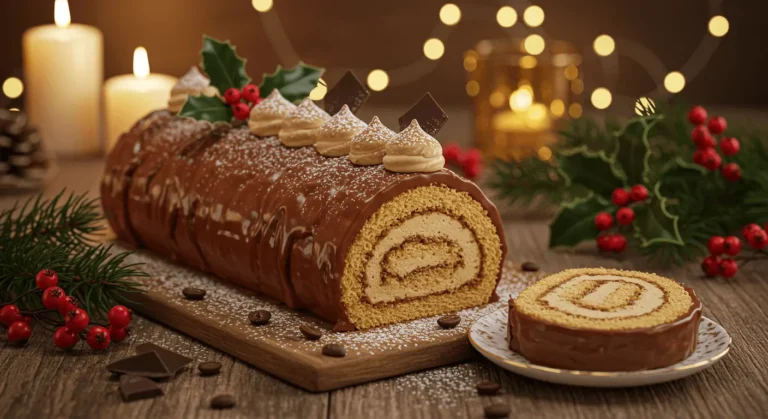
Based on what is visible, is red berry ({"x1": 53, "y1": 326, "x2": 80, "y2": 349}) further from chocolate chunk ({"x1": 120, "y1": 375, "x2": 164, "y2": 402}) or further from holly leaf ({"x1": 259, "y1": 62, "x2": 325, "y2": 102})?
holly leaf ({"x1": 259, "y1": 62, "x2": 325, "y2": 102})

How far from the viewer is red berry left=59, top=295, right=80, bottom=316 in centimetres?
244

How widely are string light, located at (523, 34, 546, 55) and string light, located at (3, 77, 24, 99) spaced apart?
2478 millimetres

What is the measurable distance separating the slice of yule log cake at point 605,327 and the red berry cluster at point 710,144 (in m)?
0.90

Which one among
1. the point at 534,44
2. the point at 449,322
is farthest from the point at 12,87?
the point at 449,322

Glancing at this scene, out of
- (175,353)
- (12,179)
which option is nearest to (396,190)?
(175,353)

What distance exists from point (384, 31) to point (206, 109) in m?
2.25

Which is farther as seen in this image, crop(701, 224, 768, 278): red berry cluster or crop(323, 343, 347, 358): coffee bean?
crop(701, 224, 768, 278): red berry cluster

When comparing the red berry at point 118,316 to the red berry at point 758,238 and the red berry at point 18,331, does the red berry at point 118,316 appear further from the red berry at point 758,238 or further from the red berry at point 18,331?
the red berry at point 758,238

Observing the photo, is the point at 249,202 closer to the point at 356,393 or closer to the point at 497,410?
the point at 356,393

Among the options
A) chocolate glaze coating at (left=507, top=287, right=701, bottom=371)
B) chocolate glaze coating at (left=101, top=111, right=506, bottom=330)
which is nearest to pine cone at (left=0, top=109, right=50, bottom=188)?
chocolate glaze coating at (left=101, top=111, right=506, bottom=330)

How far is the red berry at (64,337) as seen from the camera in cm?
242

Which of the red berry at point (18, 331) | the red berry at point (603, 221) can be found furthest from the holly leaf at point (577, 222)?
the red berry at point (18, 331)

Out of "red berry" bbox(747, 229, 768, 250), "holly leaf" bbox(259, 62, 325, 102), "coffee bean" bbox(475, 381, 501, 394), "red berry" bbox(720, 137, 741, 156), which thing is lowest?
"coffee bean" bbox(475, 381, 501, 394)

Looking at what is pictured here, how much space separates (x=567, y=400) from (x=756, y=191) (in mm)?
1339
